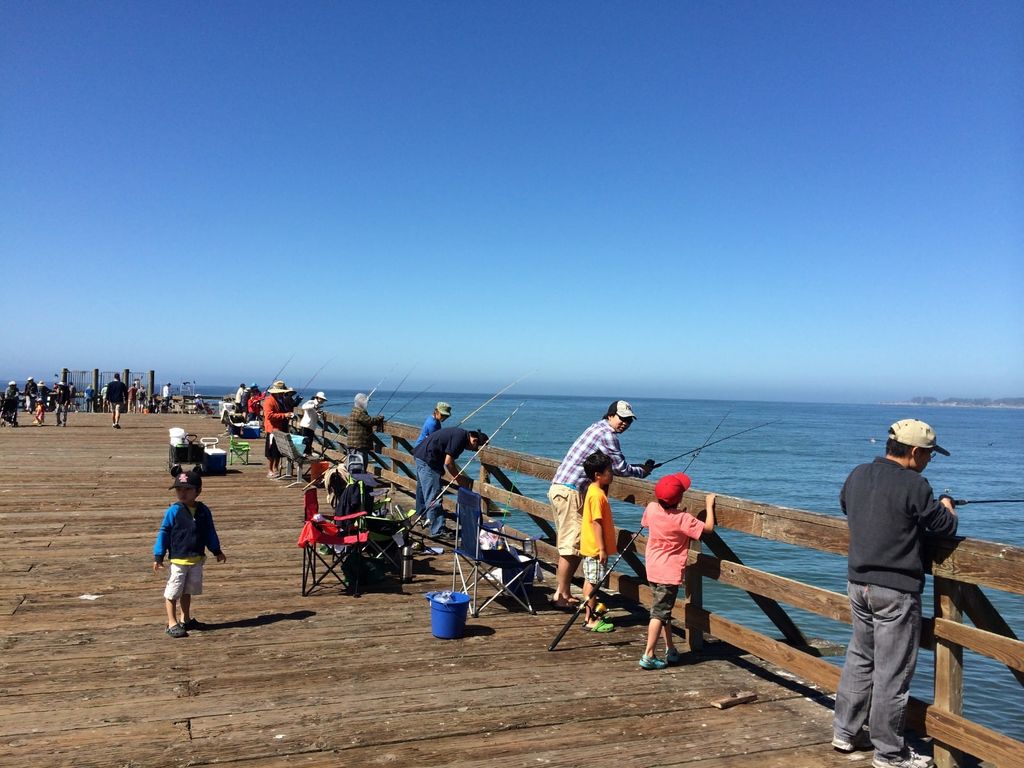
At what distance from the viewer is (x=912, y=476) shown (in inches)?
127

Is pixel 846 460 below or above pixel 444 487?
below

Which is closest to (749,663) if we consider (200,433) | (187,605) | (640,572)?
(640,572)

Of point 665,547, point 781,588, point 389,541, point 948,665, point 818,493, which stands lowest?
point 818,493

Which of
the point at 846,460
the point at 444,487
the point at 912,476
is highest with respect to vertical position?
Answer: the point at 912,476

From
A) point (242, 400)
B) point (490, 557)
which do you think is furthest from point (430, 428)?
point (242, 400)

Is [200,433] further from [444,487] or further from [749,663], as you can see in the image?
[749,663]

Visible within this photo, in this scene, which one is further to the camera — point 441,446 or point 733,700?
point 441,446

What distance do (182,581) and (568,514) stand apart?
2.57m

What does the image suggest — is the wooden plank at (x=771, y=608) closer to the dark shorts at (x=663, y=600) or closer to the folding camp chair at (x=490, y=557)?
the dark shorts at (x=663, y=600)

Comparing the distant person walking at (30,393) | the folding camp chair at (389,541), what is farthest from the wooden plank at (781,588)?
the distant person walking at (30,393)

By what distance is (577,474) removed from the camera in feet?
17.7

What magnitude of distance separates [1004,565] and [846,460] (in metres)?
41.2

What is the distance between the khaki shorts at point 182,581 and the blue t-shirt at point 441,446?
2.99m

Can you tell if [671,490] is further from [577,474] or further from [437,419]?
[437,419]
